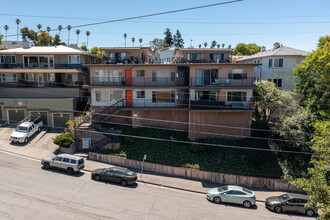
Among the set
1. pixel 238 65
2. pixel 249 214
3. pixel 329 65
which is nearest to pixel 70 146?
pixel 249 214

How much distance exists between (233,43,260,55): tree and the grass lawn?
4979 centimetres

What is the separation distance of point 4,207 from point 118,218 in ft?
24.3

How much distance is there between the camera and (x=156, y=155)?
81.4 ft

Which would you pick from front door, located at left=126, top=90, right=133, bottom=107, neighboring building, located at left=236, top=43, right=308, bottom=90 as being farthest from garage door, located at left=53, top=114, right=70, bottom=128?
neighboring building, located at left=236, top=43, right=308, bottom=90

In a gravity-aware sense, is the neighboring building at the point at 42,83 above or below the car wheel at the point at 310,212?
above

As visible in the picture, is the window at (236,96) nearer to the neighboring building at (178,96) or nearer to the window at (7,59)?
the neighboring building at (178,96)

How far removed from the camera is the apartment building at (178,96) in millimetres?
27047

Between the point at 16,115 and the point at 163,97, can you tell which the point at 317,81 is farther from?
the point at 16,115

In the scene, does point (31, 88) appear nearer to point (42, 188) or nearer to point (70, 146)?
point (70, 146)

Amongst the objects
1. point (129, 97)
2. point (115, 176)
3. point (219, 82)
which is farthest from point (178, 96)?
point (115, 176)

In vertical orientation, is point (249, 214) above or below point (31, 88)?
below

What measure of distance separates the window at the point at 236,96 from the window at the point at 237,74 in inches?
73.6

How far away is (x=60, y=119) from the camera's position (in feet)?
103

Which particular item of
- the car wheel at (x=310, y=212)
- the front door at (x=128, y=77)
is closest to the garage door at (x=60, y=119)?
the front door at (x=128, y=77)
